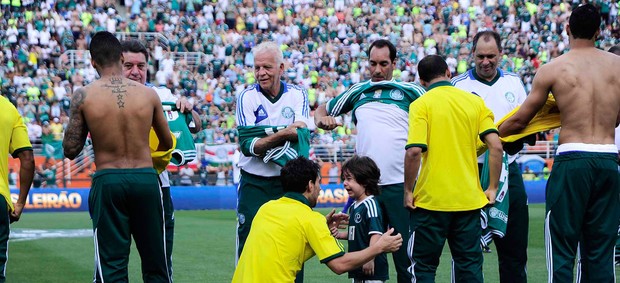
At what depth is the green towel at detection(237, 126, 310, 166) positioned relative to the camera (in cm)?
901

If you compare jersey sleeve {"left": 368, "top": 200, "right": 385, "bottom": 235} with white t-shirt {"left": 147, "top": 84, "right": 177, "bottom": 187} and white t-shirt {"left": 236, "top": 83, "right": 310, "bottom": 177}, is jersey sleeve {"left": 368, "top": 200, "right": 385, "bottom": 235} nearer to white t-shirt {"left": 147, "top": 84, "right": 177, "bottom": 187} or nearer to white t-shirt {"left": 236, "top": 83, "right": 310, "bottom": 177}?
white t-shirt {"left": 236, "top": 83, "right": 310, "bottom": 177}

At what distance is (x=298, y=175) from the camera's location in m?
7.21

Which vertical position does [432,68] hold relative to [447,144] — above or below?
above

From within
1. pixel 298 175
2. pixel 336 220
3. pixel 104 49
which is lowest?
pixel 336 220

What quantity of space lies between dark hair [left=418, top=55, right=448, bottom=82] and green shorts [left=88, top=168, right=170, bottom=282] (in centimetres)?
231

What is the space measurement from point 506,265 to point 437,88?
213 cm

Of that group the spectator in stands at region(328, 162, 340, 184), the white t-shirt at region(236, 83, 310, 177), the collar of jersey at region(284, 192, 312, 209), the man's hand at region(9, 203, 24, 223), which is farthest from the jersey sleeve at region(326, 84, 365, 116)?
the spectator in stands at region(328, 162, 340, 184)

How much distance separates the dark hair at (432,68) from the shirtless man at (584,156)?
0.86 metres

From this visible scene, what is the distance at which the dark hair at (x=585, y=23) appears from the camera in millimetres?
7453

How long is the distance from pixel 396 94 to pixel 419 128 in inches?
38.9

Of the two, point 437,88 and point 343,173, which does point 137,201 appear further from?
point 437,88

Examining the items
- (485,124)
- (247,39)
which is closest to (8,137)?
(485,124)

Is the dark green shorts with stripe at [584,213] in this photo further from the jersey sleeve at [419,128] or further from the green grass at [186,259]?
the green grass at [186,259]

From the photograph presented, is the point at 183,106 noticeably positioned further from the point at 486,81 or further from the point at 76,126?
the point at 486,81
